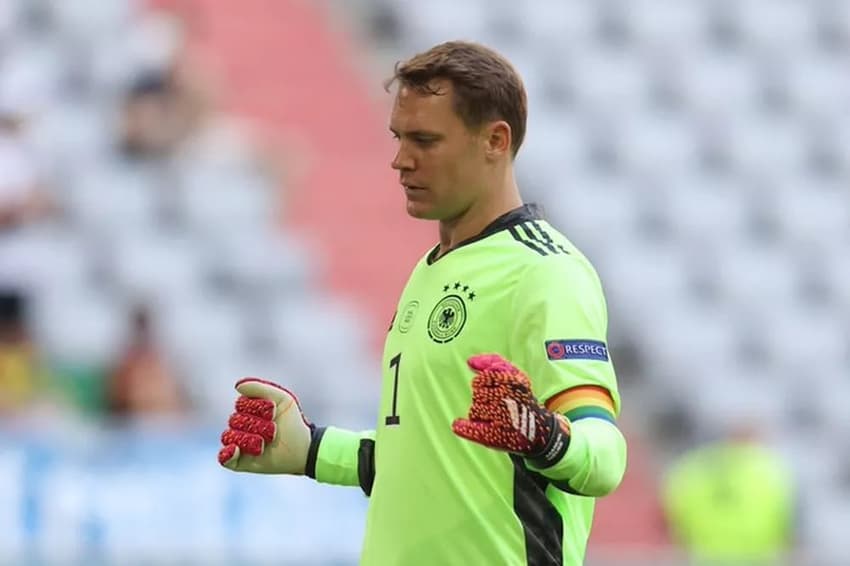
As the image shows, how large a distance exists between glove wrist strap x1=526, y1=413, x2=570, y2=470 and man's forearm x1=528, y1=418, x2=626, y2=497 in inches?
0.5

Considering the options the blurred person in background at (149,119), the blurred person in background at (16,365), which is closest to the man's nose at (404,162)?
the blurred person in background at (16,365)

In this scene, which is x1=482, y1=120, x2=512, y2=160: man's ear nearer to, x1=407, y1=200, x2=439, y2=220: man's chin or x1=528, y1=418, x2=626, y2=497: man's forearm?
x1=407, y1=200, x2=439, y2=220: man's chin

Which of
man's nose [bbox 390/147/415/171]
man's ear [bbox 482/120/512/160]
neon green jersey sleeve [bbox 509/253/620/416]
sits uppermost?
man's ear [bbox 482/120/512/160]

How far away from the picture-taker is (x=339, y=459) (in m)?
3.91

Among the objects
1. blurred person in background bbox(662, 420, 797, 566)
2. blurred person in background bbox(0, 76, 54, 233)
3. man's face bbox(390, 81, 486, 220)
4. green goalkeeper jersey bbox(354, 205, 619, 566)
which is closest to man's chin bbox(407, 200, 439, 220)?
man's face bbox(390, 81, 486, 220)

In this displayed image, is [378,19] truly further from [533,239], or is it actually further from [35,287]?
[533,239]

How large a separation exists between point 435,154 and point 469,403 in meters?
0.48

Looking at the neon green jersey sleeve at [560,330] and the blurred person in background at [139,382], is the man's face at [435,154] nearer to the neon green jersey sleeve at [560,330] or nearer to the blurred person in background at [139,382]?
the neon green jersey sleeve at [560,330]

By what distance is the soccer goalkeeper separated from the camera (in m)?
3.41

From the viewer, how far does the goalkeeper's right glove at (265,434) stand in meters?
3.83

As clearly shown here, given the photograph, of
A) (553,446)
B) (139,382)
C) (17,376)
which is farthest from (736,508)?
(553,446)

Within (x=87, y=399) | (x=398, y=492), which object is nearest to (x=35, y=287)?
(x=87, y=399)

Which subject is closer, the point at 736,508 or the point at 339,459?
the point at 339,459

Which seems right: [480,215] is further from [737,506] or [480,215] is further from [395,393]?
[737,506]
